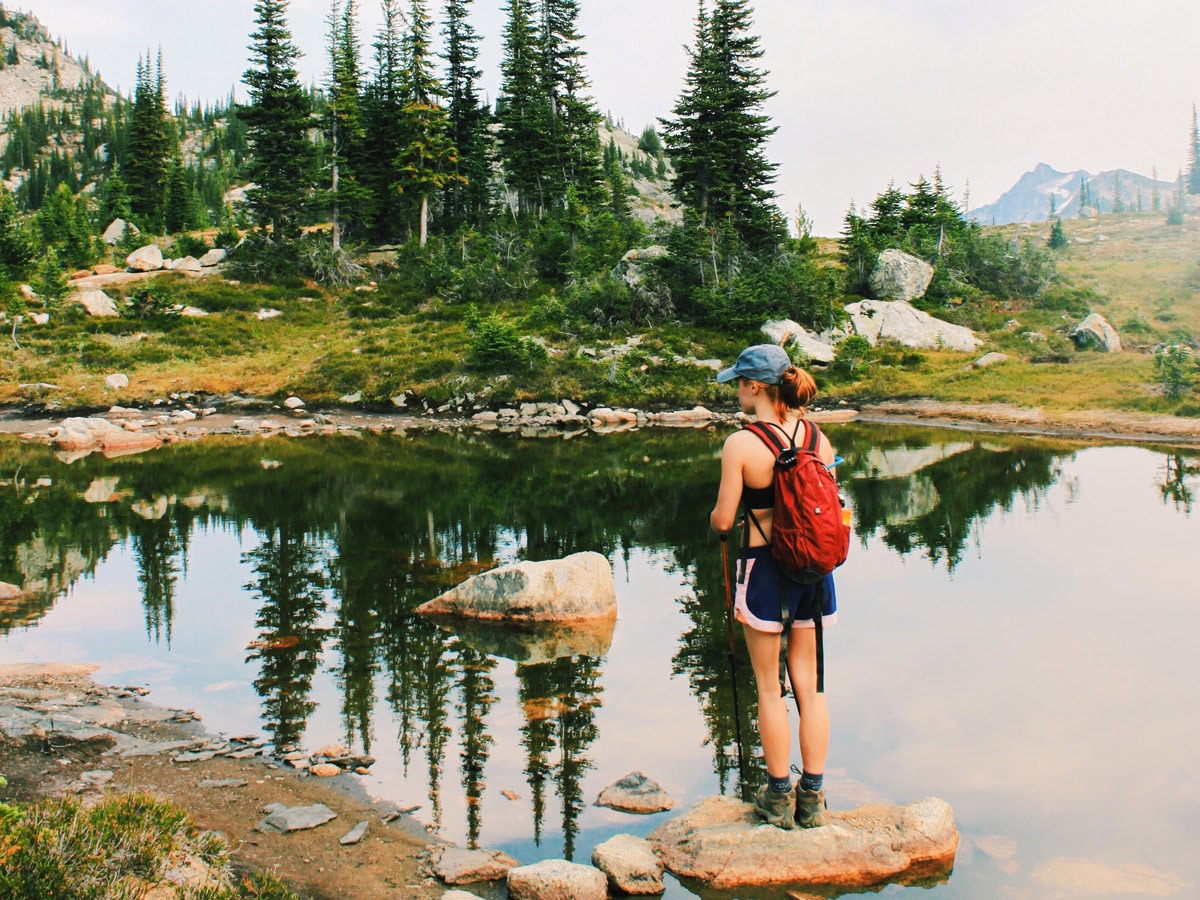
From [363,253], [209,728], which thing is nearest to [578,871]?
[209,728]

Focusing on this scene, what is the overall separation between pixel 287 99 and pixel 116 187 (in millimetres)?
43957

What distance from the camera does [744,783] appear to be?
5.77 m

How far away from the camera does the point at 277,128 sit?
50.4 metres

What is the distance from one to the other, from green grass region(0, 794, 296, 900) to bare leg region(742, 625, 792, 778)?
9.21 feet

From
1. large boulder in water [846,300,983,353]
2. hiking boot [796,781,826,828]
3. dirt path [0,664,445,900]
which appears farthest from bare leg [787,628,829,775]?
large boulder in water [846,300,983,353]

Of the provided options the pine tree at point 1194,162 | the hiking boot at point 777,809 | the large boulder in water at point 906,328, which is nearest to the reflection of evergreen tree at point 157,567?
the hiking boot at point 777,809

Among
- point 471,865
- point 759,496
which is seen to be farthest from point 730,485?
point 471,865

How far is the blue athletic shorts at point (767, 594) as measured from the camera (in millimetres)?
4848

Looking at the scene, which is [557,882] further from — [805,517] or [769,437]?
[769,437]

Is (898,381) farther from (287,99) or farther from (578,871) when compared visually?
(287,99)

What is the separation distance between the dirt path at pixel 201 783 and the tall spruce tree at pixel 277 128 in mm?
48846

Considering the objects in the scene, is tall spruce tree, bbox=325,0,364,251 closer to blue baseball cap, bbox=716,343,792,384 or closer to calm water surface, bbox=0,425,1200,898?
calm water surface, bbox=0,425,1200,898

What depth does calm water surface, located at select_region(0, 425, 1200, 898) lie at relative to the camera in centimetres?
556

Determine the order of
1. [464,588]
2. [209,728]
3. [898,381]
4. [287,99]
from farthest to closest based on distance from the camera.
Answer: [287,99] < [898,381] < [464,588] < [209,728]
